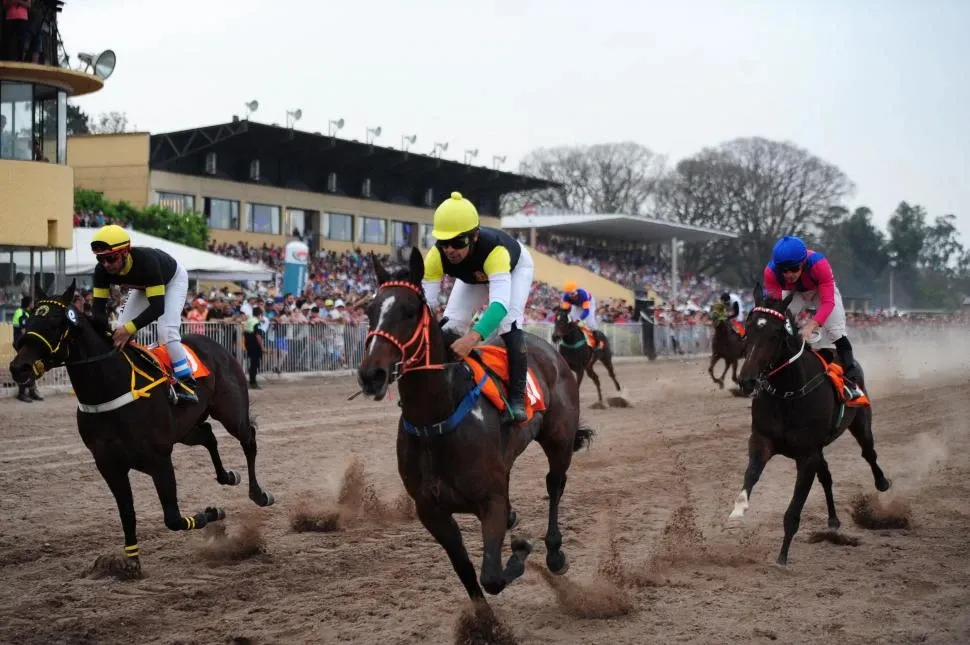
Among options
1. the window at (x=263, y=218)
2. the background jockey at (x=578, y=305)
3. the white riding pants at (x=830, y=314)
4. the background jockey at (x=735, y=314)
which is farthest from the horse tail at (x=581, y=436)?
the window at (x=263, y=218)

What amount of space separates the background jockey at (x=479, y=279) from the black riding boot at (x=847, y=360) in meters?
3.61

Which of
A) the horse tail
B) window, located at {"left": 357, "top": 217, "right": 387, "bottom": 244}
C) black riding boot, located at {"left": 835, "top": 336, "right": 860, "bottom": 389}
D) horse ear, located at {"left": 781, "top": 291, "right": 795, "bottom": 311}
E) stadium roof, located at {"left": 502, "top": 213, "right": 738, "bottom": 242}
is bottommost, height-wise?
the horse tail

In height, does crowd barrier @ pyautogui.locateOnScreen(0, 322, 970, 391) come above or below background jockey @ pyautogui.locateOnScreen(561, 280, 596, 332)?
below

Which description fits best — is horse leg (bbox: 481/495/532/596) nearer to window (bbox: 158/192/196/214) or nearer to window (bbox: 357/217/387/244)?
window (bbox: 158/192/196/214)

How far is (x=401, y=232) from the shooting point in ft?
167

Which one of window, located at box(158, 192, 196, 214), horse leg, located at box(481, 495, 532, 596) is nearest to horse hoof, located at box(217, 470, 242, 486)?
horse leg, located at box(481, 495, 532, 596)

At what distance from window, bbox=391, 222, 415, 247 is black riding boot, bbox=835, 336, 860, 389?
137 ft

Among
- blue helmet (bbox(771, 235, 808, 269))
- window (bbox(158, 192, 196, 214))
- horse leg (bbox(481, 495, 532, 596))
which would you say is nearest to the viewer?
horse leg (bbox(481, 495, 532, 596))

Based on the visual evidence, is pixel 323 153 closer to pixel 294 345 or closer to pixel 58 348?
pixel 294 345

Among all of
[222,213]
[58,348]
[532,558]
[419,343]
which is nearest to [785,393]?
[532,558]

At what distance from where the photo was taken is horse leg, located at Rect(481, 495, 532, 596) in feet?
18.2

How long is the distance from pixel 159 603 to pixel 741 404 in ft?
48.5

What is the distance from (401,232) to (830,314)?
142ft

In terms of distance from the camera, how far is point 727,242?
70.5m
